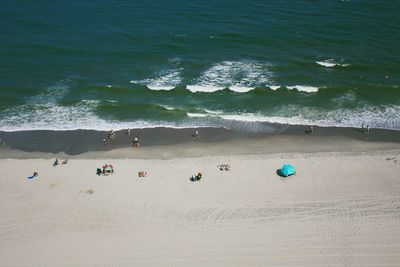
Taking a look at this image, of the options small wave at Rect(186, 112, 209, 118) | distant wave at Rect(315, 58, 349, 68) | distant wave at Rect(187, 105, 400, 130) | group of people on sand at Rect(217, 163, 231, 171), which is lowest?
group of people on sand at Rect(217, 163, 231, 171)

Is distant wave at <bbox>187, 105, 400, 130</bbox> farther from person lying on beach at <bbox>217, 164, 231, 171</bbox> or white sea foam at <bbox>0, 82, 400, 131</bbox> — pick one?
person lying on beach at <bbox>217, 164, 231, 171</bbox>

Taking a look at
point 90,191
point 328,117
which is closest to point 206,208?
point 90,191

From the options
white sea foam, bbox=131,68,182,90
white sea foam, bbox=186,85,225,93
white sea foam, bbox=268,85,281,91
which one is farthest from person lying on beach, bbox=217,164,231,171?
white sea foam, bbox=131,68,182,90

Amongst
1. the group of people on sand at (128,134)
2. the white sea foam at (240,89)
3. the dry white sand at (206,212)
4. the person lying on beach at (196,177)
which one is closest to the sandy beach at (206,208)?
the dry white sand at (206,212)

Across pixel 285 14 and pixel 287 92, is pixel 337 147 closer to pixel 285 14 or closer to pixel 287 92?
pixel 287 92

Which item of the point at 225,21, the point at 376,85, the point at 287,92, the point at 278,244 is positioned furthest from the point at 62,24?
the point at 278,244

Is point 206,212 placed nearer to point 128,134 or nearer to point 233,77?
point 128,134
